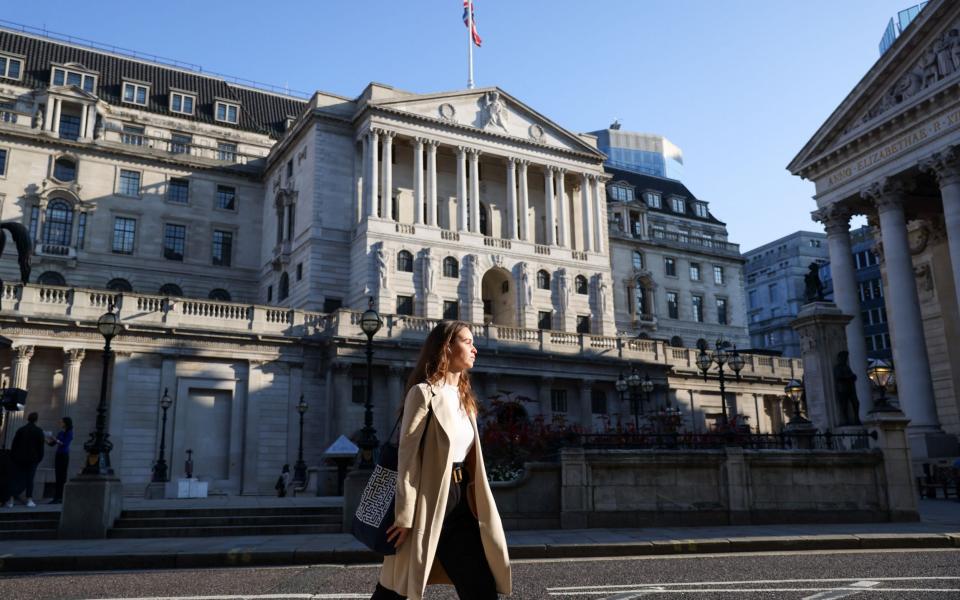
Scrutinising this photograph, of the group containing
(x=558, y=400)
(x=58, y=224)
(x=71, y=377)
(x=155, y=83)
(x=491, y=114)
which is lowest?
(x=558, y=400)

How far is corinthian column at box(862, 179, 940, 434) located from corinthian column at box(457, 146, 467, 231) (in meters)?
25.0

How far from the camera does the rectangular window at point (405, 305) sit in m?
48.3

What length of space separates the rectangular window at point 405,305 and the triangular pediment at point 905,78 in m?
24.8

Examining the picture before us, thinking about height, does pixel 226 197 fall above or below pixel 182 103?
below

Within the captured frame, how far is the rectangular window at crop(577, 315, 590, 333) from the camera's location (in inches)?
2135

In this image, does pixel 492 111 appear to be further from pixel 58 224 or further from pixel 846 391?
pixel 846 391

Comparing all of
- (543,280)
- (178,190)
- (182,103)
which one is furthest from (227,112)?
(543,280)

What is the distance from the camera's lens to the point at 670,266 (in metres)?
70.4

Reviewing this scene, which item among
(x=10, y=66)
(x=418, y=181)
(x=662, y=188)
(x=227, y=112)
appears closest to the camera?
(x=418, y=181)

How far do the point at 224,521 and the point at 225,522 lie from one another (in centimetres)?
3

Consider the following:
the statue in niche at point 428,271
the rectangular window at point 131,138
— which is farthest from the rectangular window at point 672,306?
the rectangular window at point 131,138

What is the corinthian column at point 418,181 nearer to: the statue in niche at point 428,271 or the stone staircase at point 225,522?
the statue in niche at point 428,271

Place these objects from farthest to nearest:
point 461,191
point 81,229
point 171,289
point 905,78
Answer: point 171,289, point 461,191, point 81,229, point 905,78

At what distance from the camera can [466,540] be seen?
5.20 metres
